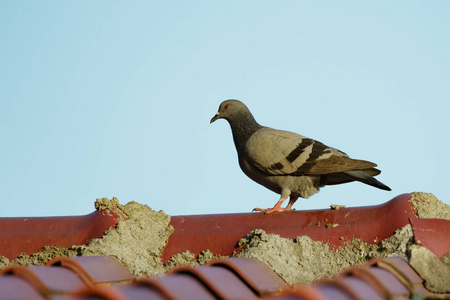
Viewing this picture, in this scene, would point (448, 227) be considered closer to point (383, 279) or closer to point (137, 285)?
point (383, 279)

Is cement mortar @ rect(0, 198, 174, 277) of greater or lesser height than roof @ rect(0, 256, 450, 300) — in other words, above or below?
above

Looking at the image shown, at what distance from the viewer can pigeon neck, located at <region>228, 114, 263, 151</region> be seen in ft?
21.4

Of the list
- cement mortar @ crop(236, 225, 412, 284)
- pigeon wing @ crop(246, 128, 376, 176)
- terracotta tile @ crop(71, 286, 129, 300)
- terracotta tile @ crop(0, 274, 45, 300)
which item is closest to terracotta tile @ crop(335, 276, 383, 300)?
terracotta tile @ crop(71, 286, 129, 300)

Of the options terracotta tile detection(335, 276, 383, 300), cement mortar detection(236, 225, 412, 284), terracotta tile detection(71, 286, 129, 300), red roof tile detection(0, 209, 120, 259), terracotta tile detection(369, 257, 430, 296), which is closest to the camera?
terracotta tile detection(71, 286, 129, 300)

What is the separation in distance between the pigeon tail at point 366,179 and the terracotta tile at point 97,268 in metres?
2.98

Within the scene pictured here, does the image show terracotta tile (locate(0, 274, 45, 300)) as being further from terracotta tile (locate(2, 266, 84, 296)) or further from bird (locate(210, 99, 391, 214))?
bird (locate(210, 99, 391, 214))

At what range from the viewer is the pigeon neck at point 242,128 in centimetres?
652

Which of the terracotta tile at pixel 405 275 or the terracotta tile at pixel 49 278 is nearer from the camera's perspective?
the terracotta tile at pixel 49 278

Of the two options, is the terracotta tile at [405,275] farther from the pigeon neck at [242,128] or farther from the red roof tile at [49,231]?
the pigeon neck at [242,128]

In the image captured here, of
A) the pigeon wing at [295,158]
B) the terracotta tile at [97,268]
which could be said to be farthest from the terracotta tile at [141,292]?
the pigeon wing at [295,158]

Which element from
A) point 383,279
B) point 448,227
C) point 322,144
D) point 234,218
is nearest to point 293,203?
point 322,144

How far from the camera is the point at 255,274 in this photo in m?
3.06

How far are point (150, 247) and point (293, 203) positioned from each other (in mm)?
2513

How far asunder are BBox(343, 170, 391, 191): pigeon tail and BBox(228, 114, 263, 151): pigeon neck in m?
1.13
